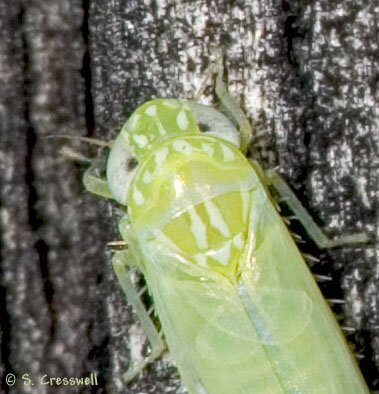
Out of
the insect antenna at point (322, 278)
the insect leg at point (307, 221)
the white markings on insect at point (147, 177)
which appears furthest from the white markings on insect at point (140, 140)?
the insect antenna at point (322, 278)

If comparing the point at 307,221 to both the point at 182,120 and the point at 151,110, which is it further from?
the point at 151,110

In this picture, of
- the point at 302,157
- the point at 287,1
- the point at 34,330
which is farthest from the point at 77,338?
the point at 287,1

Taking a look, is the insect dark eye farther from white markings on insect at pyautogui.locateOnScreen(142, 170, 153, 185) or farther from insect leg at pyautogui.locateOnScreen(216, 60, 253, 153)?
insect leg at pyautogui.locateOnScreen(216, 60, 253, 153)

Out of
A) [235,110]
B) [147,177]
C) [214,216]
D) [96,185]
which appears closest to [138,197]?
[147,177]

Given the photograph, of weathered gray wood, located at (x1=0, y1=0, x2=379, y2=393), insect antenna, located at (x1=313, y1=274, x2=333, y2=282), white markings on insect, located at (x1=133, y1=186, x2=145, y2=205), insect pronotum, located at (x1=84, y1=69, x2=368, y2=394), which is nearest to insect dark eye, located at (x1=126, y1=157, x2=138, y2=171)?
insect pronotum, located at (x1=84, y1=69, x2=368, y2=394)

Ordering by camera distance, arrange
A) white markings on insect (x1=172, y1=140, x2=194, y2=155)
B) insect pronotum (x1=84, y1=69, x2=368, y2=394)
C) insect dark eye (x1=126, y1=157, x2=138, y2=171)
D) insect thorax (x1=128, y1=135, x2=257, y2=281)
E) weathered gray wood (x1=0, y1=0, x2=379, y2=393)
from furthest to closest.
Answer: weathered gray wood (x1=0, y1=0, x2=379, y2=393)
insect dark eye (x1=126, y1=157, x2=138, y2=171)
white markings on insect (x1=172, y1=140, x2=194, y2=155)
insect thorax (x1=128, y1=135, x2=257, y2=281)
insect pronotum (x1=84, y1=69, x2=368, y2=394)

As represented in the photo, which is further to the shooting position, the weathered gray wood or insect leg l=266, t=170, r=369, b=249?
the weathered gray wood

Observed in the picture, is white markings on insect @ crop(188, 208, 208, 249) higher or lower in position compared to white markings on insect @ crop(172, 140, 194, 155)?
lower
